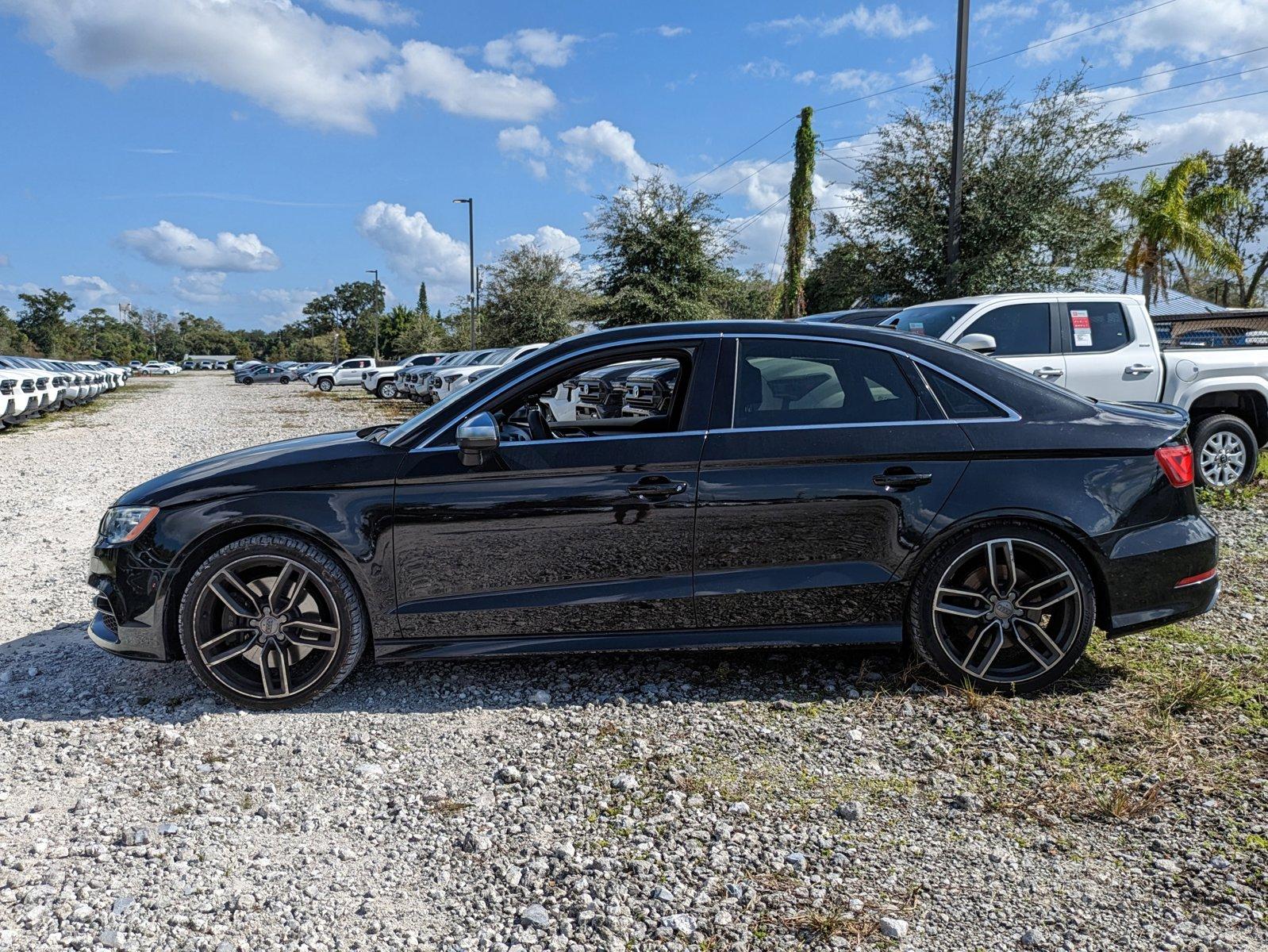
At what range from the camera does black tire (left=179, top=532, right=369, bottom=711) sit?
3816 mm

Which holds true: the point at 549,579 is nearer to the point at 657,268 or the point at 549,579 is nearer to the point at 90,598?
the point at 90,598

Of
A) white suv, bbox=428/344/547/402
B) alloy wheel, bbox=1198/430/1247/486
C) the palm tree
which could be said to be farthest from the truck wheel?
the palm tree

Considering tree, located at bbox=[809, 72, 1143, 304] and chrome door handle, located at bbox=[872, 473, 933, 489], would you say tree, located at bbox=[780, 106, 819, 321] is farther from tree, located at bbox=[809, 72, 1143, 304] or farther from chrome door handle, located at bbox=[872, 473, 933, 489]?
chrome door handle, located at bbox=[872, 473, 933, 489]

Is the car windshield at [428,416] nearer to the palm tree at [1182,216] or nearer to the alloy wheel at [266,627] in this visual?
the alloy wheel at [266,627]

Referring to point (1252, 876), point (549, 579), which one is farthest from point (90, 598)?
point (1252, 876)

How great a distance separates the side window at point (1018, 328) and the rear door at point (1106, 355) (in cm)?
18

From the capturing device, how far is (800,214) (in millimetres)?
29359

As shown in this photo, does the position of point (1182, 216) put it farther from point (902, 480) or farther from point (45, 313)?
point (45, 313)

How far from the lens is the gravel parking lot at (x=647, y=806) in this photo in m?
2.48

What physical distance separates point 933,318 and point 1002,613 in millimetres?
5730

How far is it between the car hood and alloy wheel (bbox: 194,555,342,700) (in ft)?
1.06

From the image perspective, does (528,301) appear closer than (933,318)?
No

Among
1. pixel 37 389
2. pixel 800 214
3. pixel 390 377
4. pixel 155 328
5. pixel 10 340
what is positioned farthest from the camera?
pixel 155 328

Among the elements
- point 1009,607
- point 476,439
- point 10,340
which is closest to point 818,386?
point 1009,607
